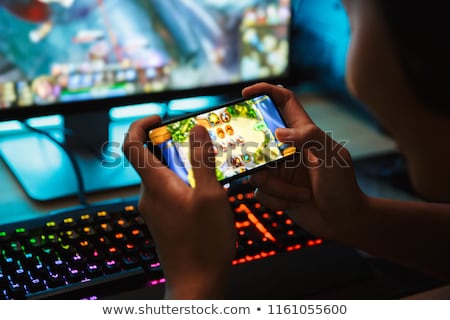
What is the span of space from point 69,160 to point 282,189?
0.38 metres

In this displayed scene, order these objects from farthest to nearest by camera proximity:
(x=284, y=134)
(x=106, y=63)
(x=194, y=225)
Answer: (x=106, y=63)
(x=284, y=134)
(x=194, y=225)

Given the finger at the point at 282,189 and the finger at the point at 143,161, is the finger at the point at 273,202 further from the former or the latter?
the finger at the point at 143,161

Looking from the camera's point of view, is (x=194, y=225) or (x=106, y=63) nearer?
(x=194, y=225)

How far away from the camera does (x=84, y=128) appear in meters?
0.94

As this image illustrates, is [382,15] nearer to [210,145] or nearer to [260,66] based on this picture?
[210,145]

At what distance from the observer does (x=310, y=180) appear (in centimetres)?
71

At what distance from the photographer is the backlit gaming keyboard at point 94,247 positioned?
624mm

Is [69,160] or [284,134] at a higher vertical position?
[284,134]

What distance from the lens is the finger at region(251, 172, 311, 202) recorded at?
0.71 m

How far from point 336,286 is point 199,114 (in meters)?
0.26

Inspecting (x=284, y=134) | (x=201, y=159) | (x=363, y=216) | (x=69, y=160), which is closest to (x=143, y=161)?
(x=201, y=159)

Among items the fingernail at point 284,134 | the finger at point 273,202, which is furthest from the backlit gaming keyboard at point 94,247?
the fingernail at point 284,134

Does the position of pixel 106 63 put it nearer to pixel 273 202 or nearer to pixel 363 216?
pixel 273 202

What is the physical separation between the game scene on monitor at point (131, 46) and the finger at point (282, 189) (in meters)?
0.26
